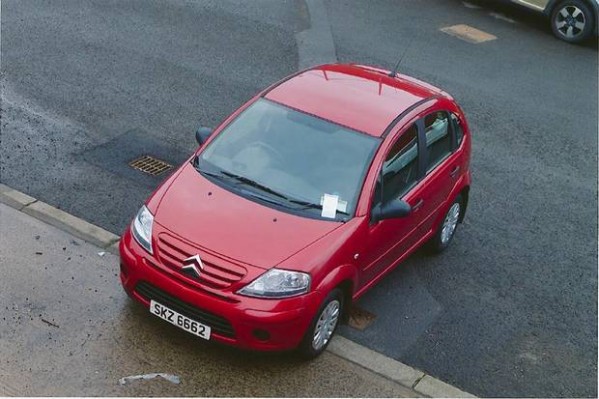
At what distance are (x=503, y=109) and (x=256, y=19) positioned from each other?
4401 mm

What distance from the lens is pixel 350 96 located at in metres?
7.59

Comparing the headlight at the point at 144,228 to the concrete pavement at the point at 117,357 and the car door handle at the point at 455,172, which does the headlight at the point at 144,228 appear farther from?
the car door handle at the point at 455,172

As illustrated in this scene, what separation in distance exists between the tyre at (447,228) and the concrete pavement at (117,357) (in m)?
1.87

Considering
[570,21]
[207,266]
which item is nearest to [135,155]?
[207,266]

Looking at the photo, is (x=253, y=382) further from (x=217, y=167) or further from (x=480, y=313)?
(x=480, y=313)

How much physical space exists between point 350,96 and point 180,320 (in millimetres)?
2542

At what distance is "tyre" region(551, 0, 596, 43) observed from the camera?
49.7ft

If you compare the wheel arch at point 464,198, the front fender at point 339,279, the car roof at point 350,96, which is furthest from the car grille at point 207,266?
the wheel arch at point 464,198

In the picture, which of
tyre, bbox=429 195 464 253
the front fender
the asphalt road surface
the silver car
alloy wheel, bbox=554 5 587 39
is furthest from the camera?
alloy wheel, bbox=554 5 587 39

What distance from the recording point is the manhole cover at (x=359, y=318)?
7245 millimetres

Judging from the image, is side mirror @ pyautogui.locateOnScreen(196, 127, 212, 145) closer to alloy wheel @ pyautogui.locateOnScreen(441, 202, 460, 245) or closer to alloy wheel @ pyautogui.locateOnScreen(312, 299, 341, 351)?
alloy wheel @ pyautogui.locateOnScreen(312, 299, 341, 351)

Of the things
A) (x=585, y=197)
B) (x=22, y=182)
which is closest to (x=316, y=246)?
(x=22, y=182)

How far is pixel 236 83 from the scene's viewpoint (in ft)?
38.3

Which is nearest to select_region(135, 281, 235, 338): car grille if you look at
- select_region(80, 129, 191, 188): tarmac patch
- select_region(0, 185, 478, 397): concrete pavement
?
select_region(0, 185, 478, 397): concrete pavement
